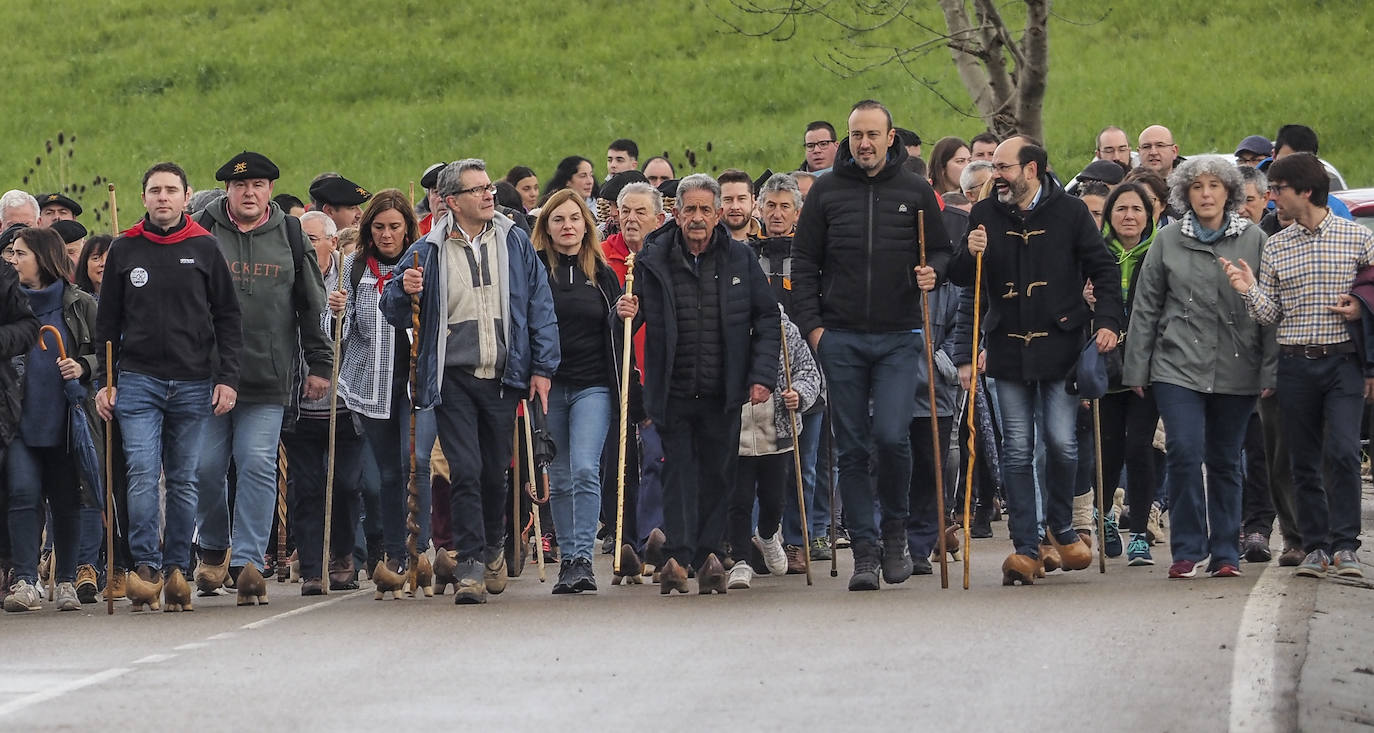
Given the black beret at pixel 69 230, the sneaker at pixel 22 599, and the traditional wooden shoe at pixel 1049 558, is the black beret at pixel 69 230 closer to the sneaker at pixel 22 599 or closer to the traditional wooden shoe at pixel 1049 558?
the sneaker at pixel 22 599

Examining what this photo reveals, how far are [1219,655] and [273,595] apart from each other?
626 cm

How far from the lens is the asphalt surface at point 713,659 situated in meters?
8.67

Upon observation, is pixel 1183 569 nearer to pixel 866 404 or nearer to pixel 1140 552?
pixel 1140 552

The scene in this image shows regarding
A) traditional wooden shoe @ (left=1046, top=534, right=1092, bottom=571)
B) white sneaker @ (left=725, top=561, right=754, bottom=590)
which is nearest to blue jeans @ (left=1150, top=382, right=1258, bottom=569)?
traditional wooden shoe @ (left=1046, top=534, right=1092, bottom=571)

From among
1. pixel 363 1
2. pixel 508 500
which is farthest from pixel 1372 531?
pixel 363 1

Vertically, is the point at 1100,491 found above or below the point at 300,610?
above

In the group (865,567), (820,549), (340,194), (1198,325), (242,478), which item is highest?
(340,194)

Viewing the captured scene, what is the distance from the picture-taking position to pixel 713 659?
10.1 metres

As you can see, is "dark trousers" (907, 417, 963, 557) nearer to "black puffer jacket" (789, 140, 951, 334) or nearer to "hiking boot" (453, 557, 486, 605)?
"black puffer jacket" (789, 140, 951, 334)

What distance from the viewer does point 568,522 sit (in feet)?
44.3

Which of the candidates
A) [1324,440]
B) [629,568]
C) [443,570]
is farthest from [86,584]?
[1324,440]

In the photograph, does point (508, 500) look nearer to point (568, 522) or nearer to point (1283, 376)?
point (568, 522)

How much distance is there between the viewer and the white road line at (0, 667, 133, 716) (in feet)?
30.1

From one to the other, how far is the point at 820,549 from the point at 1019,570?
2.99 m
